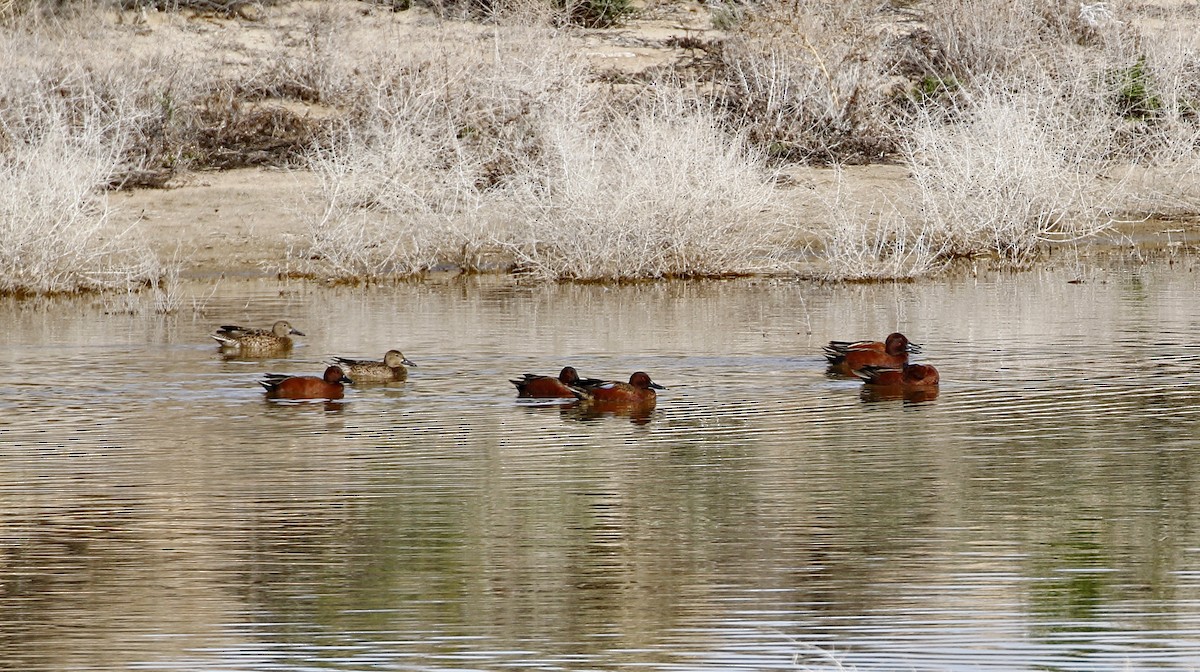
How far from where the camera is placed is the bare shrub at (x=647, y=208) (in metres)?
23.1

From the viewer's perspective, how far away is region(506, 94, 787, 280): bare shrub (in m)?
23.1

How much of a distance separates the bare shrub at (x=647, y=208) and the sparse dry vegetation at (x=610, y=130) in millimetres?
37

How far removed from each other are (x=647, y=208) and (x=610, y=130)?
1.58 m

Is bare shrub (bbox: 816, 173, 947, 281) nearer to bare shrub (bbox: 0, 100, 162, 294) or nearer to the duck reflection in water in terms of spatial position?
bare shrub (bbox: 0, 100, 162, 294)

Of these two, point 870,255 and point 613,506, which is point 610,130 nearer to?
point 870,255

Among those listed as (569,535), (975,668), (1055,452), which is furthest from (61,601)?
(1055,452)

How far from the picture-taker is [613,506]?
34.6ft

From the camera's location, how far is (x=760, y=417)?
13.8 metres

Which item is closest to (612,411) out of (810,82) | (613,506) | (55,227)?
(613,506)

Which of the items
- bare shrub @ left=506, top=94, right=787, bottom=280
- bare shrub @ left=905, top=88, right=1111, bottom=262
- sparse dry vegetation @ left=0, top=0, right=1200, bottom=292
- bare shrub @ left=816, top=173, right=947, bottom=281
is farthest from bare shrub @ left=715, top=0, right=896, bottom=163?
bare shrub @ left=506, top=94, right=787, bottom=280

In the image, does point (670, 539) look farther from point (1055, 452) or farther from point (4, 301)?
point (4, 301)

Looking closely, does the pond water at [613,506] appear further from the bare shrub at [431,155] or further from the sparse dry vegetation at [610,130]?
the bare shrub at [431,155]

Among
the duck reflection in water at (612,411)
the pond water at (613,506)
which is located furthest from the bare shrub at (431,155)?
the duck reflection in water at (612,411)

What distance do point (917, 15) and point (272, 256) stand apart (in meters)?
13.9
